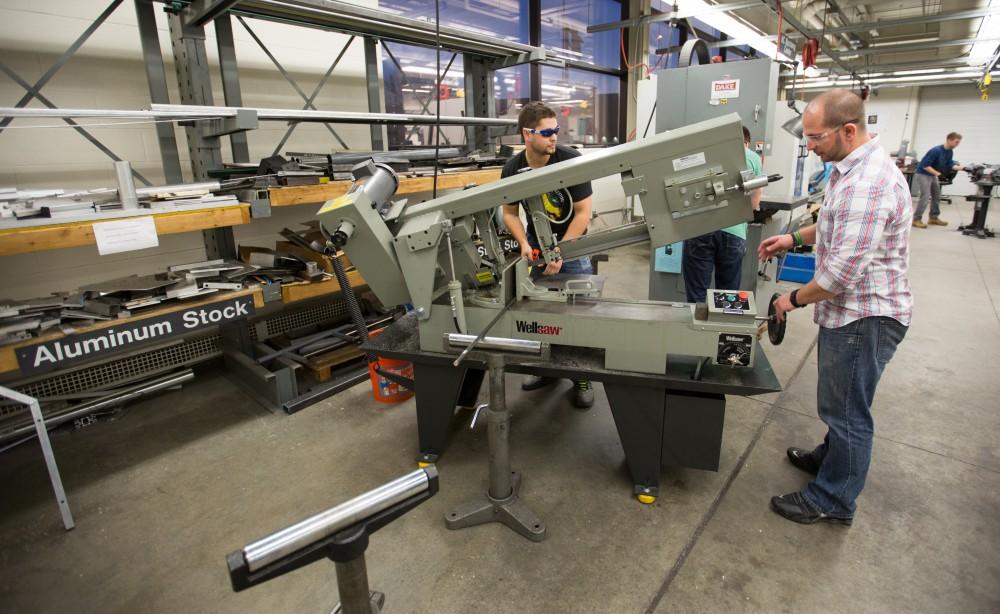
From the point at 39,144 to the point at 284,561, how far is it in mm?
2732

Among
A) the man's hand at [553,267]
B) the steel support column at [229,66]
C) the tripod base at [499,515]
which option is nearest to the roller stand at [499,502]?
the tripod base at [499,515]

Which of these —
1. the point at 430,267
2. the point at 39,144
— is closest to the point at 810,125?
the point at 430,267

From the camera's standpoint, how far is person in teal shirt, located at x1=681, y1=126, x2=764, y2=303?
9.70ft

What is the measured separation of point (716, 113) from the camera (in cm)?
364

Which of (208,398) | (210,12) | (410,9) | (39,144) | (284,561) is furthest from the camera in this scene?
(410,9)

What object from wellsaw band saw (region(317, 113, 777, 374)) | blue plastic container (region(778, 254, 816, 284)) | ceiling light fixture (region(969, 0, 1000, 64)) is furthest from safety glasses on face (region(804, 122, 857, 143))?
ceiling light fixture (region(969, 0, 1000, 64))

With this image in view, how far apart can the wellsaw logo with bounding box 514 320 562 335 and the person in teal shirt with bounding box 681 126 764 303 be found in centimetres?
143

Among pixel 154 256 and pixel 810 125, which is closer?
pixel 810 125

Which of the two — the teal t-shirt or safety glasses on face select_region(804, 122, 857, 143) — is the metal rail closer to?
the teal t-shirt

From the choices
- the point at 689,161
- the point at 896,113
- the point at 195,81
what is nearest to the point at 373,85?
the point at 195,81

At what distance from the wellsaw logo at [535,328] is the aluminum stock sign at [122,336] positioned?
128cm

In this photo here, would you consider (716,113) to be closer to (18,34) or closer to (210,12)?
(210,12)

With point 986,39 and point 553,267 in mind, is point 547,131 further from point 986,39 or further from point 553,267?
point 986,39

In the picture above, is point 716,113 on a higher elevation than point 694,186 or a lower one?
higher
